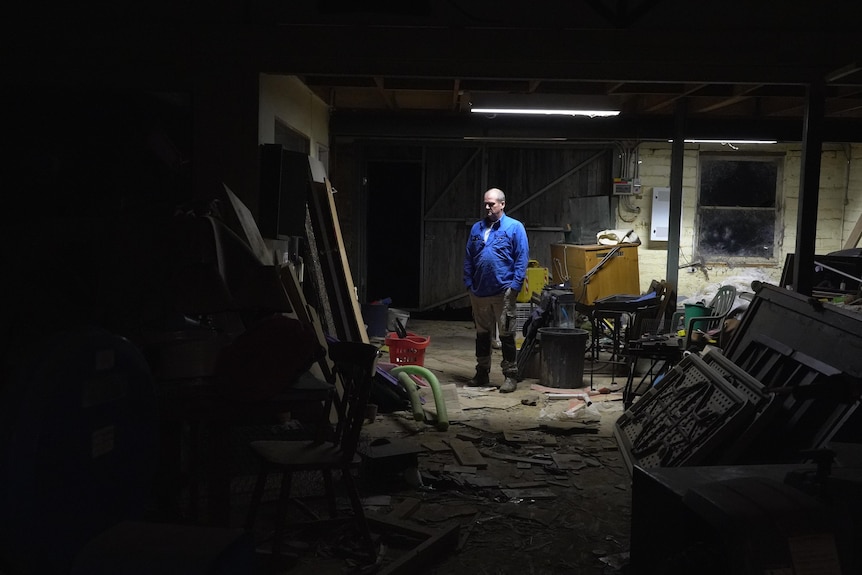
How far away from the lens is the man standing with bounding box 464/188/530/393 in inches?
301

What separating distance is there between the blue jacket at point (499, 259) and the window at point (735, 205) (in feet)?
17.5

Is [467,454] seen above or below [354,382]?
below

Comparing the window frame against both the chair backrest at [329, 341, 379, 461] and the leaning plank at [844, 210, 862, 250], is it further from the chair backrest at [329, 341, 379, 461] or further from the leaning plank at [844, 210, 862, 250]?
the chair backrest at [329, 341, 379, 461]

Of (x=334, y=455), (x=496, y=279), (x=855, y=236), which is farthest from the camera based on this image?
(x=855, y=236)

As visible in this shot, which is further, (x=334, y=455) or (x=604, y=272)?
(x=604, y=272)

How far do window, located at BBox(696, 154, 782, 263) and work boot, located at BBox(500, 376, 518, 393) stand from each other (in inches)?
228

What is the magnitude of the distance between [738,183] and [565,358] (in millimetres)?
6117

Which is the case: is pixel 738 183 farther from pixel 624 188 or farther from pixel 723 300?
pixel 723 300

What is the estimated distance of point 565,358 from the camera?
7562mm

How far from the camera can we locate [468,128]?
10406 millimetres

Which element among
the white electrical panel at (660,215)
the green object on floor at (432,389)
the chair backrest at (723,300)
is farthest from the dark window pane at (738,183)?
the green object on floor at (432,389)

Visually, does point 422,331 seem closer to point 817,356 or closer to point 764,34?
point 764,34

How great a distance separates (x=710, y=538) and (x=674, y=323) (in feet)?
22.3

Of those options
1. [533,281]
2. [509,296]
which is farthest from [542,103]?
[533,281]
